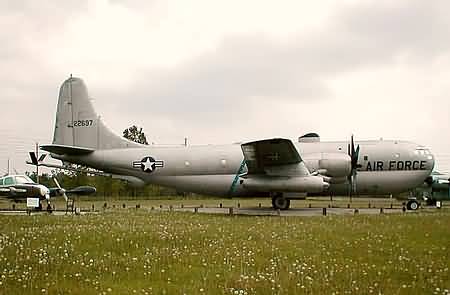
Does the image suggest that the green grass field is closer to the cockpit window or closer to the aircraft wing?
the aircraft wing

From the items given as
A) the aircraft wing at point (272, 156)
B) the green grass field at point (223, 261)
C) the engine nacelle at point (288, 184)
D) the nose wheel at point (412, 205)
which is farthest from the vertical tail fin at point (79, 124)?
the green grass field at point (223, 261)

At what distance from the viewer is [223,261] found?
984cm

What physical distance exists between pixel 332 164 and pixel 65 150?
1646cm

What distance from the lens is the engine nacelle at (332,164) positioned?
98.3ft

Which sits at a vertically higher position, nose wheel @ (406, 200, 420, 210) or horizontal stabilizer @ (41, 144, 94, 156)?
horizontal stabilizer @ (41, 144, 94, 156)

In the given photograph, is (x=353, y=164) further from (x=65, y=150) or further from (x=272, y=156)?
(x=65, y=150)

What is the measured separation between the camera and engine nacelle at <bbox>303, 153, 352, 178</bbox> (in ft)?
98.3

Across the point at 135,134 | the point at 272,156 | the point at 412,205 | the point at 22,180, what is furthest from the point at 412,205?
the point at 135,134

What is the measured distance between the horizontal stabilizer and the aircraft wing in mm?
10800

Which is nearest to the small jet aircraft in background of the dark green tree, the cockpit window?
the cockpit window

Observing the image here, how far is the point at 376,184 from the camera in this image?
31609 millimetres

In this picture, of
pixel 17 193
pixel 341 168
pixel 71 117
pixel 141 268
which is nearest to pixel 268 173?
pixel 341 168

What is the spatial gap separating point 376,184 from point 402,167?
73.7 inches

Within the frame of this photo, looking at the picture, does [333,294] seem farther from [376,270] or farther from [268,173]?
[268,173]
